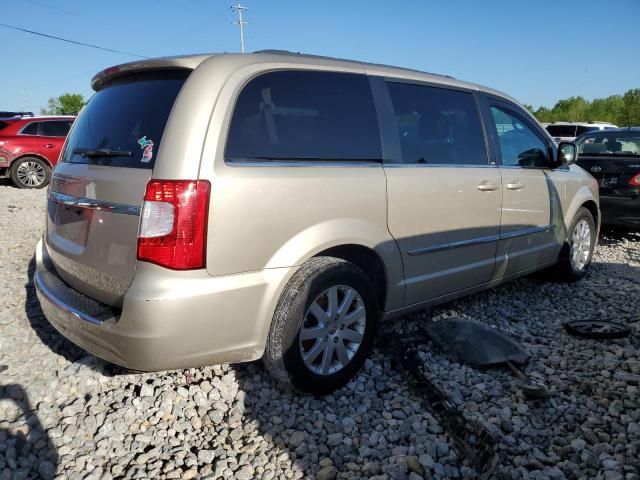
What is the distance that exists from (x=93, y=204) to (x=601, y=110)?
5871 centimetres

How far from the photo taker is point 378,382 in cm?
302

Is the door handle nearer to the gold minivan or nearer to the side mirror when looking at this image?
the gold minivan

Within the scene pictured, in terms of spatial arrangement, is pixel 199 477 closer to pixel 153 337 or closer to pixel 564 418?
pixel 153 337

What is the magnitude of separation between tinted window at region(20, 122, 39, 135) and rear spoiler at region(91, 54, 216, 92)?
1022 centimetres

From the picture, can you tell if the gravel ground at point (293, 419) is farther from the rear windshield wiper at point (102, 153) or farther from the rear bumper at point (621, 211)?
the rear bumper at point (621, 211)

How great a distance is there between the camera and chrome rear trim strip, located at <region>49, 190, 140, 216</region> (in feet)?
7.34

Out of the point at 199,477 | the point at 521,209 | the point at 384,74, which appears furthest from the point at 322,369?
the point at 521,209

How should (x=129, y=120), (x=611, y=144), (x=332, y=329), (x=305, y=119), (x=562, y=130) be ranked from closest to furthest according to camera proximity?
(x=129, y=120) → (x=305, y=119) → (x=332, y=329) → (x=611, y=144) → (x=562, y=130)

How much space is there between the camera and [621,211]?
21.3ft

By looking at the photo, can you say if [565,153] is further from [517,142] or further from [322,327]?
[322,327]

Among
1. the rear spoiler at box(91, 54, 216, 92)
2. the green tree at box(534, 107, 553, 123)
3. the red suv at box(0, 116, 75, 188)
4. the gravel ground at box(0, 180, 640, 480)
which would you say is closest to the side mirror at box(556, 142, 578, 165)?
the gravel ground at box(0, 180, 640, 480)

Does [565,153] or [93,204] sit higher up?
[565,153]

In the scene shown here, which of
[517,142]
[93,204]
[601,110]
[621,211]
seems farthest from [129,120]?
[601,110]

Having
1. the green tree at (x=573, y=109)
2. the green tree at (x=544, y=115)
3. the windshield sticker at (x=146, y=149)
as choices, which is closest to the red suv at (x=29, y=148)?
the windshield sticker at (x=146, y=149)
